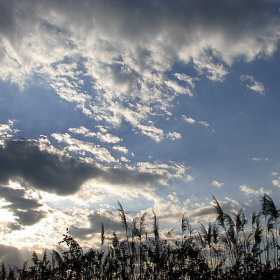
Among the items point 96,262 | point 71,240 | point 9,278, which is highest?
point 71,240

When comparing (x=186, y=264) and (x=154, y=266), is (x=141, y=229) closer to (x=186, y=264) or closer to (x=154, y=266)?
(x=154, y=266)

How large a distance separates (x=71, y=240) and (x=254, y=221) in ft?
43.7

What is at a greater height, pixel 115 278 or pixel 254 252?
pixel 254 252

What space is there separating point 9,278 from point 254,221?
21.1 metres

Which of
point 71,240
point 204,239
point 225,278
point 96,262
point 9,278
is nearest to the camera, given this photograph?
point 225,278

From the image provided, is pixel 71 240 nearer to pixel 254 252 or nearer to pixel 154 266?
pixel 154 266

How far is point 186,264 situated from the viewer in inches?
756

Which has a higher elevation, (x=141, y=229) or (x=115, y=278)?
(x=141, y=229)

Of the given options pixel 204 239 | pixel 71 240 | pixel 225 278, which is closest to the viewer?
pixel 225 278

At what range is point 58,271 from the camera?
22.1 meters

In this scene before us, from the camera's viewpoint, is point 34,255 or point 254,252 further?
point 34,255

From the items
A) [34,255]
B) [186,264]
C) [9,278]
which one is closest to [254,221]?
[186,264]

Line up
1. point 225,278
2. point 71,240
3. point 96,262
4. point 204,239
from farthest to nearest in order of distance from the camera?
point 204,239, point 96,262, point 71,240, point 225,278

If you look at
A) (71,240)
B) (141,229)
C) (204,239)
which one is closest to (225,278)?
(204,239)
